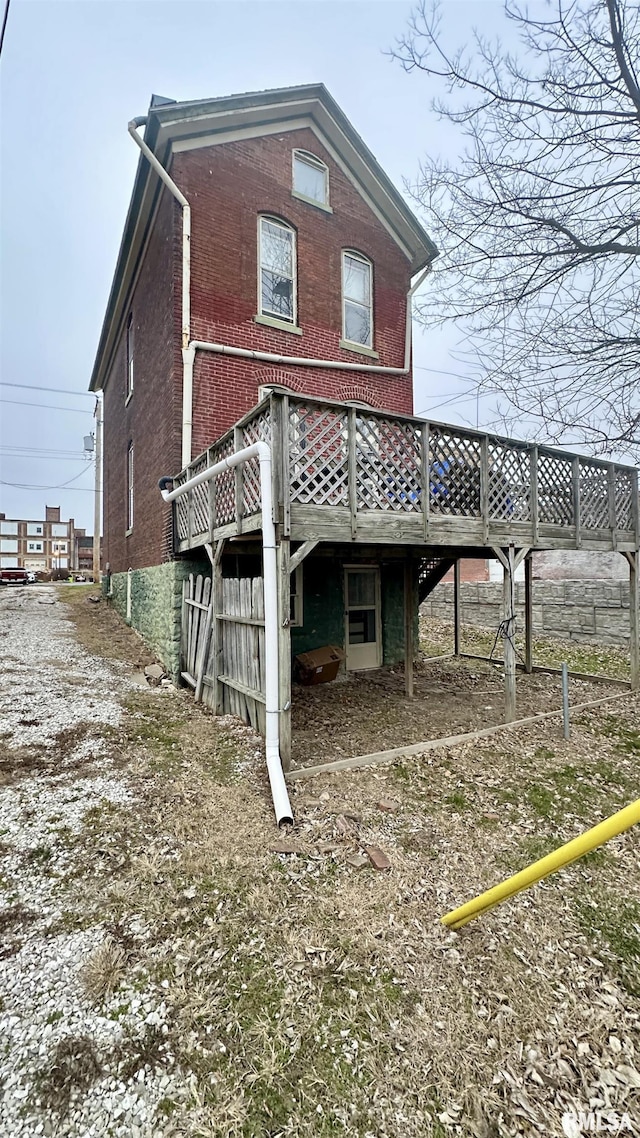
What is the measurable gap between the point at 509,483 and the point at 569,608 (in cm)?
810

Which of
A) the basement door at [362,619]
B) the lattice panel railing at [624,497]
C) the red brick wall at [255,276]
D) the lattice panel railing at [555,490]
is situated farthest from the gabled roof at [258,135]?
the basement door at [362,619]

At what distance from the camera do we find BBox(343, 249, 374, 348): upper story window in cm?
1048

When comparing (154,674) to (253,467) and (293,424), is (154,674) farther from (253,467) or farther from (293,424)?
(293,424)

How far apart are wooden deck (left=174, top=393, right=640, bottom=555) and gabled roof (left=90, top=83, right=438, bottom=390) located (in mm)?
3620

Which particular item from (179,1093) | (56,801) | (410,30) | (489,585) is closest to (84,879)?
(56,801)

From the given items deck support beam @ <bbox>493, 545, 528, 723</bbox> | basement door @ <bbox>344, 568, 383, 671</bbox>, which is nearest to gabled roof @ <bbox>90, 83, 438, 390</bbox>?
deck support beam @ <bbox>493, 545, 528, 723</bbox>

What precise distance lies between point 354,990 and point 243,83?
1340 cm

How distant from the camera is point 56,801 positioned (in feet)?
13.9

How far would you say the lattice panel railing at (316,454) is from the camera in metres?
5.02

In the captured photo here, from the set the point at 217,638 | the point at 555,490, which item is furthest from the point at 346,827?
the point at 555,490

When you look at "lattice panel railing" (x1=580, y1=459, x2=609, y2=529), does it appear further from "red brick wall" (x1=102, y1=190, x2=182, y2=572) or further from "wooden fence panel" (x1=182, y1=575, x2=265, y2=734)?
"red brick wall" (x1=102, y1=190, x2=182, y2=572)

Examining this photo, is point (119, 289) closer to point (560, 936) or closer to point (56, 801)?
point (56, 801)

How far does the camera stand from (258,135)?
9273 millimetres

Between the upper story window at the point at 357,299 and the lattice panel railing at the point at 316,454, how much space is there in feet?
19.5
